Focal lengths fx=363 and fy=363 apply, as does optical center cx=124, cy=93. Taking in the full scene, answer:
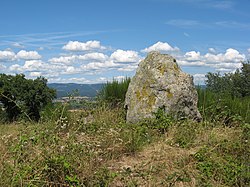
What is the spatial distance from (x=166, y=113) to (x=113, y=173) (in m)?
3.91

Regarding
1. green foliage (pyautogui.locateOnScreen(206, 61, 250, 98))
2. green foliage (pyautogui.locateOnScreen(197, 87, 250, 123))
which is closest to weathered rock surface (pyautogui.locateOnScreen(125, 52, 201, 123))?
green foliage (pyautogui.locateOnScreen(197, 87, 250, 123))

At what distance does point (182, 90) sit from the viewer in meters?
8.85

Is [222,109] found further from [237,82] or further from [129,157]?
[237,82]

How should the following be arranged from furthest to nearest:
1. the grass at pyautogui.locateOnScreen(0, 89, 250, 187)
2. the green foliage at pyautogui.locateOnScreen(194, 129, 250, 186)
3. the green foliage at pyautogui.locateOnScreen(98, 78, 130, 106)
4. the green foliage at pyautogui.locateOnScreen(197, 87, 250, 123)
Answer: the green foliage at pyautogui.locateOnScreen(98, 78, 130, 106)
the green foliage at pyautogui.locateOnScreen(197, 87, 250, 123)
the green foliage at pyautogui.locateOnScreen(194, 129, 250, 186)
the grass at pyautogui.locateOnScreen(0, 89, 250, 187)

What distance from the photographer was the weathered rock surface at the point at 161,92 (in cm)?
866

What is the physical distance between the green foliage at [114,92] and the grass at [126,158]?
336 cm

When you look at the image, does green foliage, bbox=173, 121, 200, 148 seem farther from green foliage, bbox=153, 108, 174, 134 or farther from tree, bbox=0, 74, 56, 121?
tree, bbox=0, 74, 56, 121

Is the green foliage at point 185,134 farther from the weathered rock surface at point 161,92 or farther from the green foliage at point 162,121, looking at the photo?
the weathered rock surface at point 161,92

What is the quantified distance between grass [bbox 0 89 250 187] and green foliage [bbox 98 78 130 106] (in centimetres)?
336

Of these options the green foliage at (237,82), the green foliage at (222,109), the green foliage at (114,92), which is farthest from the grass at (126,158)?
the green foliage at (237,82)

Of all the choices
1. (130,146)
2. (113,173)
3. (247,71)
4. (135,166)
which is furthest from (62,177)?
(247,71)

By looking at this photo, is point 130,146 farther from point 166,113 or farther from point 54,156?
point 166,113

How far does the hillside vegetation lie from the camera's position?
4.62m

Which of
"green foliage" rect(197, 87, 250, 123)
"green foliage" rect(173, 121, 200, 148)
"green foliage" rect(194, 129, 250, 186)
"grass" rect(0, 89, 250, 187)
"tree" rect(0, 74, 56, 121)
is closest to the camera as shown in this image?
"grass" rect(0, 89, 250, 187)
